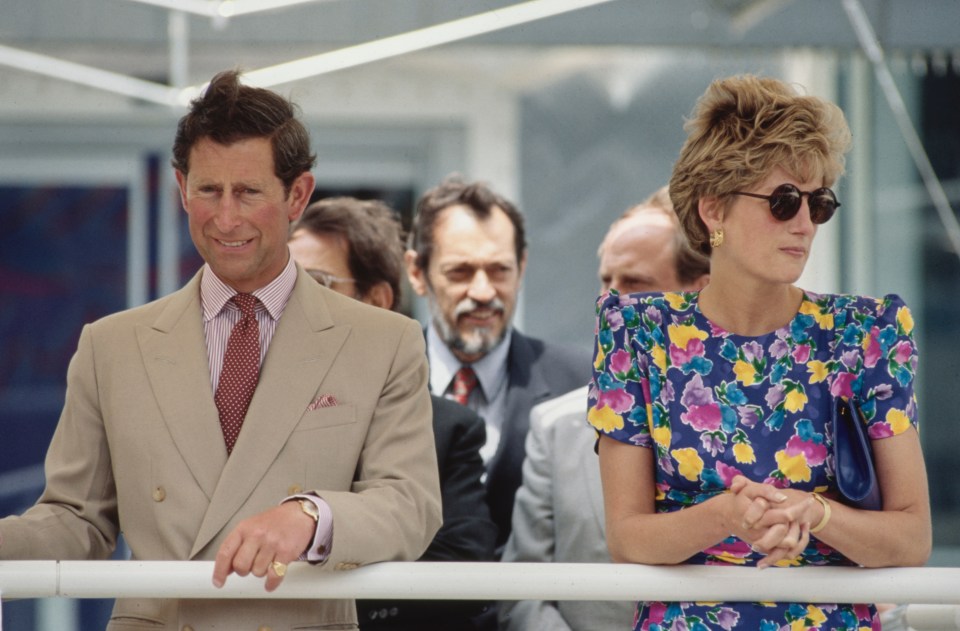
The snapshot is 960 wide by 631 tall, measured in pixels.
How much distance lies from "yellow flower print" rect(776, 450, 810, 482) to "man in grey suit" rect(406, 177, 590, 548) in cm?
118

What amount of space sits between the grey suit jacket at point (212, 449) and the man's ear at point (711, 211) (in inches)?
19.2

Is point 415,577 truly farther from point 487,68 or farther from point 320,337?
point 487,68

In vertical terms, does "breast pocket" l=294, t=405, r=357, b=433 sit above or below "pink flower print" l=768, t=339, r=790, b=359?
below

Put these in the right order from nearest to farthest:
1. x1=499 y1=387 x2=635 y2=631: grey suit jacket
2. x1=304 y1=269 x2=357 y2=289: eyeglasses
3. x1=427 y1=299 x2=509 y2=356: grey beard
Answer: x1=499 y1=387 x2=635 y2=631: grey suit jacket → x1=304 y1=269 x2=357 y2=289: eyeglasses → x1=427 y1=299 x2=509 y2=356: grey beard

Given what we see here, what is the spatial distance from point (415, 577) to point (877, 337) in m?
0.78

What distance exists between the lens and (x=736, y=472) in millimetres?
2076

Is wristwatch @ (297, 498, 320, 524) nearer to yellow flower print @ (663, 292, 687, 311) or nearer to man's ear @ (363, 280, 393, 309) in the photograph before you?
yellow flower print @ (663, 292, 687, 311)

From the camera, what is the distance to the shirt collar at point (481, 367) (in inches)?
137

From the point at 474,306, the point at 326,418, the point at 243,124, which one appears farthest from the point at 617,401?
the point at 474,306

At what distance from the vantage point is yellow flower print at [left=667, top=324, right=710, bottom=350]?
217 cm

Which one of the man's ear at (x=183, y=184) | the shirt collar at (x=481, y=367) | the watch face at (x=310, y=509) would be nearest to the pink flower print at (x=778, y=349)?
the watch face at (x=310, y=509)

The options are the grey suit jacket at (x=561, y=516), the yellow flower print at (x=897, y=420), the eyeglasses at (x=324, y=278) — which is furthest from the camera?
the eyeglasses at (x=324, y=278)

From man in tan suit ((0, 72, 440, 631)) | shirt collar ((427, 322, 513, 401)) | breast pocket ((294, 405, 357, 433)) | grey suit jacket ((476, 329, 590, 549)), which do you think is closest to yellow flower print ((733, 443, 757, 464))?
man in tan suit ((0, 72, 440, 631))

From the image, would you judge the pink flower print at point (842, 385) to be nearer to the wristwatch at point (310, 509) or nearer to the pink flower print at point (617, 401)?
the pink flower print at point (617, 401)
